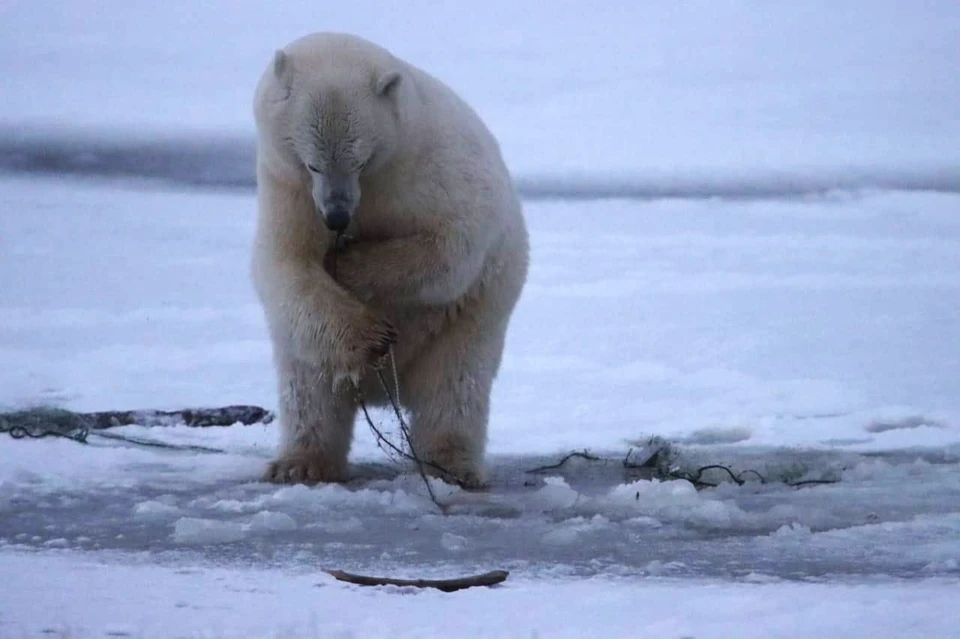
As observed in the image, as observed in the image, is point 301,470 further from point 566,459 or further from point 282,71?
point 282,71

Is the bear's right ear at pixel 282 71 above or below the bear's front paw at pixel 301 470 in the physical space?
above

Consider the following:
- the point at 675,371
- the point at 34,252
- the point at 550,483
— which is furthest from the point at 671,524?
the point at 34,252

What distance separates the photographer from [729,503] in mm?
4410

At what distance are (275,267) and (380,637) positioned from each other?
7.51ft

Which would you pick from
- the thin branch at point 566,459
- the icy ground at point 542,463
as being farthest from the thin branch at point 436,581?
the thin branch at point 566,459

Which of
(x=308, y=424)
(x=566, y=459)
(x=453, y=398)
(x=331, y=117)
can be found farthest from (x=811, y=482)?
(x=331, y=117)

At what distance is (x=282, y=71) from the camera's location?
182 inches

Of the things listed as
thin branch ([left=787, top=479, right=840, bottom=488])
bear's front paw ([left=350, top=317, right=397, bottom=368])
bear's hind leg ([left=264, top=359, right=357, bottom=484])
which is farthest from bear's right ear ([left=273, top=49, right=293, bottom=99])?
thin branch ([left=787, top=479, right=840, bottom=488])

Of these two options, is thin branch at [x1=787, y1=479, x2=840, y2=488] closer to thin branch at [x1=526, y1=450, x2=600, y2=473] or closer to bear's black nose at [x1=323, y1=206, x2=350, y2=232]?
thin branch at [x1=526, y1=450, x2=600, y2=473]

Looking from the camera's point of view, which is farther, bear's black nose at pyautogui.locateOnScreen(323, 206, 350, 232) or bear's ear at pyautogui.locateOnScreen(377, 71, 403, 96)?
bear's ear at pyautogui.locateOnScreen(377, 71, 403, 96)

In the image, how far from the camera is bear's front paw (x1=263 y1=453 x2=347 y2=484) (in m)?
4.98

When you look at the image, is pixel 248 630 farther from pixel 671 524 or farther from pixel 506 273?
pixel 506 273

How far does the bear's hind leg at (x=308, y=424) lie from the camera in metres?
5.00

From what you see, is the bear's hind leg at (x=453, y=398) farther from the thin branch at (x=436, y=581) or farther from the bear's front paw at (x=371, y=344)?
the thin branch at (x=436, y=581)
